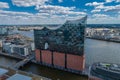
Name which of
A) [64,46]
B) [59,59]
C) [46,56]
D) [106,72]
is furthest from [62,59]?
[106,72]

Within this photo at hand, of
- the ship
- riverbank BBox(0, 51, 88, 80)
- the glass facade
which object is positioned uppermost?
the glass facade

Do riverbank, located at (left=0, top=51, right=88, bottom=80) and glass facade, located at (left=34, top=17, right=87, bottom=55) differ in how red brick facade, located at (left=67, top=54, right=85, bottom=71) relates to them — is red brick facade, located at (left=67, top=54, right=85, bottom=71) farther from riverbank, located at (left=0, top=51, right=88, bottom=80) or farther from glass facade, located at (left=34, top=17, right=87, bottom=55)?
riverbank, located at (left=0, top=51, right=88, bottom=80)

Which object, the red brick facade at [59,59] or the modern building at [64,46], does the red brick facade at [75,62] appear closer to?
the modern building at [64,46]

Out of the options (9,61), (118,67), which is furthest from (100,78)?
(9,61)

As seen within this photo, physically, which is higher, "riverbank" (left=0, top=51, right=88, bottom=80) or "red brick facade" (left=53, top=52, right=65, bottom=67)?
"red brick facade" (left=53, top=52, right=65, bottom=67)

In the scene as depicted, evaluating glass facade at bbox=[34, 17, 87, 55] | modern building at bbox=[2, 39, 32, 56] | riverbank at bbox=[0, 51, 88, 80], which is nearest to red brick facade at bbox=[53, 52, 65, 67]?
glass facade at bbox=[34, 17, 87, 55]

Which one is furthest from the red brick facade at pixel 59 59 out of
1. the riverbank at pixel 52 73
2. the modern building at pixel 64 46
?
the riverbank at pixel 52 73

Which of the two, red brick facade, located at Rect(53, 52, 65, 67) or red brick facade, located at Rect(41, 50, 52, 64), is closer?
red brick facade, located at Rect(53, 52, 65, 67)

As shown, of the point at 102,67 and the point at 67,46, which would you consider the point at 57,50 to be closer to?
the point at 67,46
